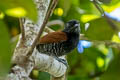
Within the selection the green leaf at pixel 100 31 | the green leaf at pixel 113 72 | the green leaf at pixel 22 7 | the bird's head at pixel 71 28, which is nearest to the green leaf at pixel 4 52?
the green leaf at pixel 22 7

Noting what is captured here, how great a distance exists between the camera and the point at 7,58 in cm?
45

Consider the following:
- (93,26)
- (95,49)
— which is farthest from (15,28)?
(93,26)

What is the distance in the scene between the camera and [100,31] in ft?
2.40

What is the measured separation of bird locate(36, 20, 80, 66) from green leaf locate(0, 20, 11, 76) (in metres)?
2.26

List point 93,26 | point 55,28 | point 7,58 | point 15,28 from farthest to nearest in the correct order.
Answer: point 55,28
point 15,28
point 93,26
point 7,58

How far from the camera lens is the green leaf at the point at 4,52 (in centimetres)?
45

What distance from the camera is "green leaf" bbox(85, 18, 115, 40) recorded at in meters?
0.71

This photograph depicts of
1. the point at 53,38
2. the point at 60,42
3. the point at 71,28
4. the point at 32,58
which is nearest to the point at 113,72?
the point at 32,58

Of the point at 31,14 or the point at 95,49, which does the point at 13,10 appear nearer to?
the point at 31,14

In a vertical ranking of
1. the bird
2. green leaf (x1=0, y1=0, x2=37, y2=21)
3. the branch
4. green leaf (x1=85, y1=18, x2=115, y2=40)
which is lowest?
the bird

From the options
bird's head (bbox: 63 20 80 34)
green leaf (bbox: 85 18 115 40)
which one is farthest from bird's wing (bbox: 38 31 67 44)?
green leaf (bbox: 85 18 115 40)

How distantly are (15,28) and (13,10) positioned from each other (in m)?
2.72

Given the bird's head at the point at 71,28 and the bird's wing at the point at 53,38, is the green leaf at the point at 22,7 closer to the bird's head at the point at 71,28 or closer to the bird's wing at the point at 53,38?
the bird's wing at the point at 53,38

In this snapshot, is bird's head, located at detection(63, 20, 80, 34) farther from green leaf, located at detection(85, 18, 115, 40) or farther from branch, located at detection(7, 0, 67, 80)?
green leaf, located at detection(85, 18, 115, 40)
